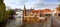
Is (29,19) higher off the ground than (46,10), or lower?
lower

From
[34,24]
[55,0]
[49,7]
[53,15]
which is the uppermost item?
[55,0]

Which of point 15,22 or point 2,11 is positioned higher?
point 2,11

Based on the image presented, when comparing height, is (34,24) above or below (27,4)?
below

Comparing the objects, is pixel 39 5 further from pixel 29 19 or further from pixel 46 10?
pixel 29 19

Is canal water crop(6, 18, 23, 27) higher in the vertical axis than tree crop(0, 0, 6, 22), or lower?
lower

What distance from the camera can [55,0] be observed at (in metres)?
1.66

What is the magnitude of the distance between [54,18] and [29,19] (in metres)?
0.37

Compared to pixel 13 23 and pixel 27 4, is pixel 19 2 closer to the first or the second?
pixel 27 4

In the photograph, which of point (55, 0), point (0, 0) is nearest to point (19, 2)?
point (0, 0)

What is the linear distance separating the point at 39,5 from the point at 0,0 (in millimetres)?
596

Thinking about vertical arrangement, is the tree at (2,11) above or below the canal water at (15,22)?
above

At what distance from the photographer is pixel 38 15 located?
5.53 feet

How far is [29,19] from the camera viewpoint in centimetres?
169

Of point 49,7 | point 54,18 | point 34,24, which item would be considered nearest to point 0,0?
point 34,24
